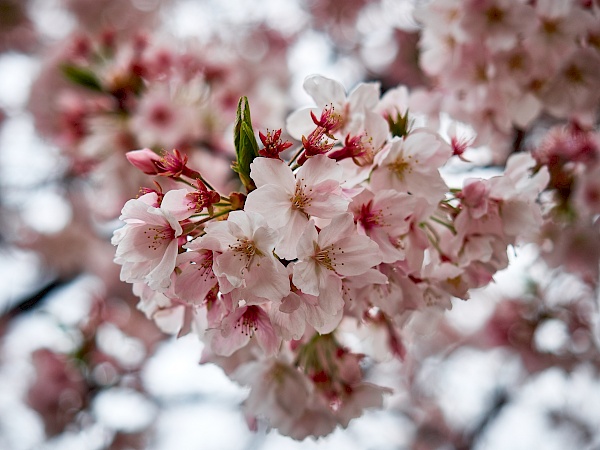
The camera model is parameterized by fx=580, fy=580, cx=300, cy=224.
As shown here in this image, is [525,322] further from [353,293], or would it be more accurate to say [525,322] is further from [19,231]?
[19,231]

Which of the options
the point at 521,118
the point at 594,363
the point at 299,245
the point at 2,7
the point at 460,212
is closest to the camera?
the point at 299,245

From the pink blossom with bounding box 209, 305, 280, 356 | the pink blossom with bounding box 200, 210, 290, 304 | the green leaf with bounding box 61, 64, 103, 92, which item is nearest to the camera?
the pink blossom with bounding box 200, 210, 290, 304

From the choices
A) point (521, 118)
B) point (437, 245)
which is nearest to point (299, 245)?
point (437, 245)

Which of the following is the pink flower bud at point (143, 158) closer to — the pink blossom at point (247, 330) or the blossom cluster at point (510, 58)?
the pink blossom at point (247, 330)

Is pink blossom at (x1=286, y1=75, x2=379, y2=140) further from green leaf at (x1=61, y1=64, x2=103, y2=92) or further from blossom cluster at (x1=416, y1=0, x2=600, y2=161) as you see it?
green leaf at (x1=61, y1=64, x2=103, y2=92)

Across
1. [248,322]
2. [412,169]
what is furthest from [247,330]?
[412,169]

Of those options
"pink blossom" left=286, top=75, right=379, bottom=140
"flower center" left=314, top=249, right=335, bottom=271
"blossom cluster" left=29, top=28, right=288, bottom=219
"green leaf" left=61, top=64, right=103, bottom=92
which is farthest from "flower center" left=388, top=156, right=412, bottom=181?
"green leaf" left=61, top=64, right=103, bottom=92
